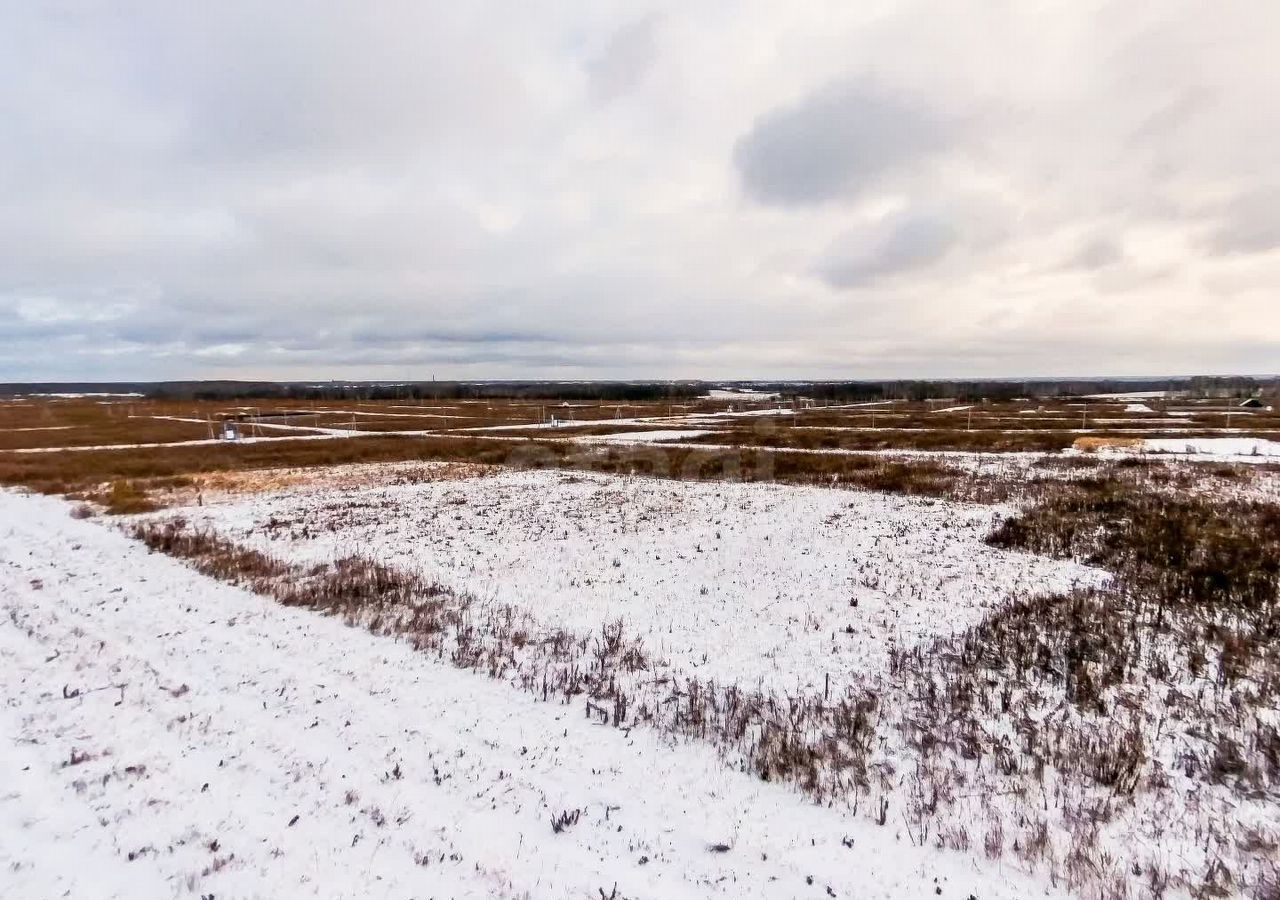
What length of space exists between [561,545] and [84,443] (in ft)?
179

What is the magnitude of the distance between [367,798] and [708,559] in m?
9.79

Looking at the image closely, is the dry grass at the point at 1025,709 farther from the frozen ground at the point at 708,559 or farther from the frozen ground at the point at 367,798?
the frozen ground at the point at 708,559

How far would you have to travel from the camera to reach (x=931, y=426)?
6072 centimetres

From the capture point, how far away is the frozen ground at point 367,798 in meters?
4.46

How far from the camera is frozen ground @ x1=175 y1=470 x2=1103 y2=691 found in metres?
9.58

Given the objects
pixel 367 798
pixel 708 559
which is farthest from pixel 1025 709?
pixel 708 559

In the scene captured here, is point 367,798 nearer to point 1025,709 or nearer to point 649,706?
point 649,706

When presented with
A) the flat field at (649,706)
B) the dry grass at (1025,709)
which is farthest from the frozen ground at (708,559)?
the dry grass at (1025,709)

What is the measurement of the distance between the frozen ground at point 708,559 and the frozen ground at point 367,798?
2.74 m

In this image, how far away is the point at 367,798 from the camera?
17.6ft

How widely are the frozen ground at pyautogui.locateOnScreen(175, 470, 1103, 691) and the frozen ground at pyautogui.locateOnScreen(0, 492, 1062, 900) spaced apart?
2.74m

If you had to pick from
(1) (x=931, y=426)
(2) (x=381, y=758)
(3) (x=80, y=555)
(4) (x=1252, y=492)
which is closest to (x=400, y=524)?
(3) (x=80, y=555)

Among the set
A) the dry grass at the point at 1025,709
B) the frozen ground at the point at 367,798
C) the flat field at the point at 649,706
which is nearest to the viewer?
the frozen ground at the point at 367,798

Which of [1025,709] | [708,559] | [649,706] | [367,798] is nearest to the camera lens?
[367,798]
